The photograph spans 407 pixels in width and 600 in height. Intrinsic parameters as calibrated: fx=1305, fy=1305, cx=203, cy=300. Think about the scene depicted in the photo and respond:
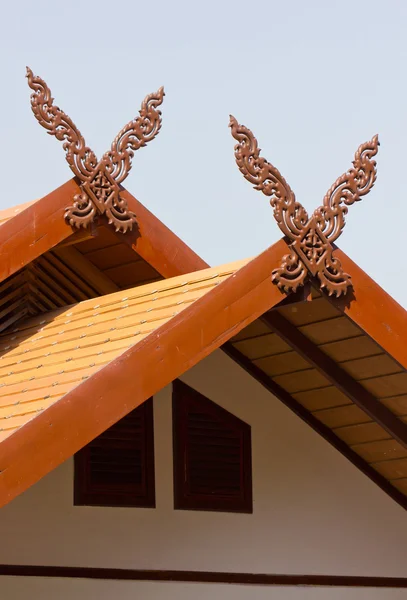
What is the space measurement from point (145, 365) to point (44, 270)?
2354mm

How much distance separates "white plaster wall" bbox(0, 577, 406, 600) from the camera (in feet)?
25.0

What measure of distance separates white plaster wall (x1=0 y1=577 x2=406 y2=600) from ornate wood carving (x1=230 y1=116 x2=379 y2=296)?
223 centimetres

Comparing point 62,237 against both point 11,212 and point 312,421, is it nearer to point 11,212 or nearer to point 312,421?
point 11,212

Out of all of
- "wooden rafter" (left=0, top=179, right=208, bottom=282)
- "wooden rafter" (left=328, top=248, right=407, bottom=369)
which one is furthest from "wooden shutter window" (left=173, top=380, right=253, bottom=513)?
"wooden rafter" (left=328, top=248, right=407, bottom=369)

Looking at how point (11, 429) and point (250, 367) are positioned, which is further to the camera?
point (250, 367)

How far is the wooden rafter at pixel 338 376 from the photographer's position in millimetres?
8031

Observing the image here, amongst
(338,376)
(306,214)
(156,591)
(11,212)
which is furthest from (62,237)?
(156,591)

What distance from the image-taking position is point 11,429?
610 cm

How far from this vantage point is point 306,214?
286 inches

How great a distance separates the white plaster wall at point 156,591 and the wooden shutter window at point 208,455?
0.54 m

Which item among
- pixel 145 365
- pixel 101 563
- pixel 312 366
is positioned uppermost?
pixel 312 366

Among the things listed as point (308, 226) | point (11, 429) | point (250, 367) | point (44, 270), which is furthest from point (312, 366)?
point (11, 429)

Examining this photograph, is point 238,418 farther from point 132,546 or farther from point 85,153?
point 85,153

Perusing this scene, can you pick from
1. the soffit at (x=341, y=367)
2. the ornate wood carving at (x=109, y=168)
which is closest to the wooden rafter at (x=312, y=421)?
the soffit at (x=341, y=367)
